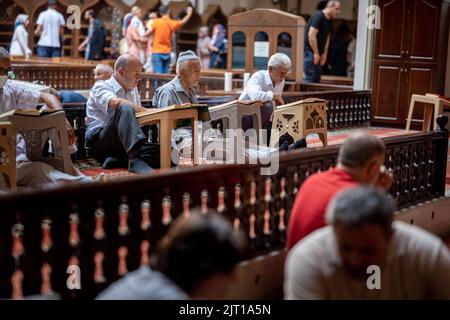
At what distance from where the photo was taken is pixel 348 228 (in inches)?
112

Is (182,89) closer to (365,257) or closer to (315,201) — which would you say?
(315,201)

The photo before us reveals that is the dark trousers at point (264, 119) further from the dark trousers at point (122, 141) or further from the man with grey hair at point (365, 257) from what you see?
the man with grey hair at point (365, 257)

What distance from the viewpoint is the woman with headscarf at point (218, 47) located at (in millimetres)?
18516

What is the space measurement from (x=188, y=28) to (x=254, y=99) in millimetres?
12781

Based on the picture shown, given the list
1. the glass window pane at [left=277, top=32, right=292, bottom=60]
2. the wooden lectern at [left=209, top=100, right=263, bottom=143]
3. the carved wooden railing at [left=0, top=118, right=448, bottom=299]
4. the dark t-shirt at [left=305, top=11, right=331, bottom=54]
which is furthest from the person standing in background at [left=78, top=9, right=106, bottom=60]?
the carved wooden railing at [left=0, top=118, right=448, bottom=299]

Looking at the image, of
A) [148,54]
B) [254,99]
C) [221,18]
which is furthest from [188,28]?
[254,99]

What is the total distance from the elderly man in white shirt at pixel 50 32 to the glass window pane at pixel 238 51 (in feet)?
14.2

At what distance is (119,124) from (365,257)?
449cm

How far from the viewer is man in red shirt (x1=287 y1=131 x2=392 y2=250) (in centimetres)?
389

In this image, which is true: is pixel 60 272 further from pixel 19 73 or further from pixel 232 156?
pixel 19 73

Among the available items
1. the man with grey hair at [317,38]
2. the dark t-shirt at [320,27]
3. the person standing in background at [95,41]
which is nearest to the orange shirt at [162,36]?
the person standing in background at [95,41]

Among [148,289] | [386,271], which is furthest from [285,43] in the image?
[148,289]

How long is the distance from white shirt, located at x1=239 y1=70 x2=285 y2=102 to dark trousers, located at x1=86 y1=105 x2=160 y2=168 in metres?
1.14

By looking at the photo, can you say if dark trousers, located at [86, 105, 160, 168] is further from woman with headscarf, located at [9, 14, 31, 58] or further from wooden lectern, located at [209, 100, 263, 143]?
woman with headscarf, located at [9, 14, 31, 58]
